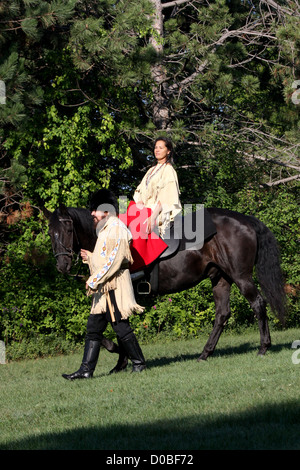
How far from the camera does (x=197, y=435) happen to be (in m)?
4.24

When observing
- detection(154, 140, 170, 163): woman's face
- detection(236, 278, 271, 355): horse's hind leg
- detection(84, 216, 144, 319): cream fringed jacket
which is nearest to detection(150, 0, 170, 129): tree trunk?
detection(154, 140, 170, 163): woman's face

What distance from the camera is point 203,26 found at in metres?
13.8

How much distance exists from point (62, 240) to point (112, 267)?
75 centimetres

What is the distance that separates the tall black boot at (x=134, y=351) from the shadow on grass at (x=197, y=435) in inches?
96.2

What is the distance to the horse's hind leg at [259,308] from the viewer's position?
8.15 metres

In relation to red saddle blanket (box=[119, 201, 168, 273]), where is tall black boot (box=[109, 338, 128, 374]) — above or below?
below

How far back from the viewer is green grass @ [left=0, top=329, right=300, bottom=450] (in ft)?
13.8

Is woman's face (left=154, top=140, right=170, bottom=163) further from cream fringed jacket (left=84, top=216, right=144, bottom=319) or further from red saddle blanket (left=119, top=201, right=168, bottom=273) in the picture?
cream fringed jacket (left=84, top=216, right=144, bottom=319)

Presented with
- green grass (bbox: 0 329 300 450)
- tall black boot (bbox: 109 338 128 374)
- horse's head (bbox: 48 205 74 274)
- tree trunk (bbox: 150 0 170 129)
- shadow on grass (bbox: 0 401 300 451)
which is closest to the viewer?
shadow on grass (bbox: 0 401 300 451)

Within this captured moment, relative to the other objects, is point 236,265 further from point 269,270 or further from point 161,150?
point 161,150

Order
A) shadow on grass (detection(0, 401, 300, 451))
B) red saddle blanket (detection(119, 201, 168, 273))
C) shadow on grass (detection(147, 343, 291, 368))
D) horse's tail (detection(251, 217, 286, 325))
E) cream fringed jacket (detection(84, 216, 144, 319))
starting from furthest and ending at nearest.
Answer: shadow on grass (detection(147, 343, 291, 368)), horse's tail (detection(251, 217, 286, 325)), red saddle blanket (detection(119, 201, 168, 273)), cream fringed jacket (detection(84, 216, 144, 319)), shadow on grass (detection(0, 401, 300, 451))

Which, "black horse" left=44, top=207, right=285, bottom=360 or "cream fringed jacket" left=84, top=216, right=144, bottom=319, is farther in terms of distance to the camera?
"black horse" left=44, top=207, right=285, bottom=360

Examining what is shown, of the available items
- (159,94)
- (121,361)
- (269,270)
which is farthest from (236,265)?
(159,94)

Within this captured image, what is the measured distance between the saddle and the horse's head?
1.08 meters
